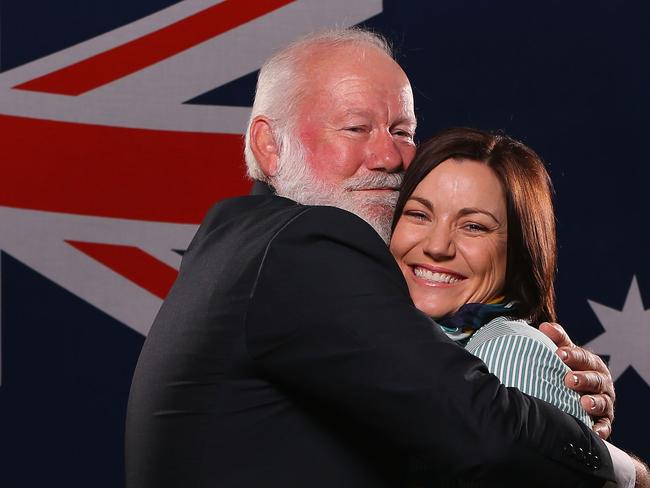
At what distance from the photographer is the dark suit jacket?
1.08 m

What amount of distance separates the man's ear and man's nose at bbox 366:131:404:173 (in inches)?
5.7

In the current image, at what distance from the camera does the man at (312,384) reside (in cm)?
108

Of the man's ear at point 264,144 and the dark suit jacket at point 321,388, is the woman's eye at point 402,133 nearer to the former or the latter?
the man's ear at point 264,144

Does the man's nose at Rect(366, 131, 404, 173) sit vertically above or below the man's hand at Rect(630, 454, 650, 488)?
above

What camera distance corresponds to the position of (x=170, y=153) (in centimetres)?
277

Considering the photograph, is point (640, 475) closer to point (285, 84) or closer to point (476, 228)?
point (476, 228)

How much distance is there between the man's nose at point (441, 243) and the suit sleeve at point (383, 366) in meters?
0.39

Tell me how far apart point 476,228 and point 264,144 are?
1.13 feet

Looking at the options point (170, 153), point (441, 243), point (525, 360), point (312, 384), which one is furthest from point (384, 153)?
point (170, 153)

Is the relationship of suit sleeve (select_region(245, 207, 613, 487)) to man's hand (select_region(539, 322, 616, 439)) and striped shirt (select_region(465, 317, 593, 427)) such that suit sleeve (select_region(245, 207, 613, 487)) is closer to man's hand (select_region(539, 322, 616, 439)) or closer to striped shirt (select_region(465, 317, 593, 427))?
striped shirt (select_region(465, 317, 593, 427))

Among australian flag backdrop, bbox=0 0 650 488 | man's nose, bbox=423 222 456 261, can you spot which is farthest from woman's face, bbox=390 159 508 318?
australian flag backdrop, bbox=0 0 650 488

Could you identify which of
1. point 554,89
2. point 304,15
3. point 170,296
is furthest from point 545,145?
point 170,296

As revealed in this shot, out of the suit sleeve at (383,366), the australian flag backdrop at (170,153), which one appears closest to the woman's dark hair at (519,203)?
the suit sleeve at (383,366)

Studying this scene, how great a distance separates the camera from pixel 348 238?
1.14 meters
